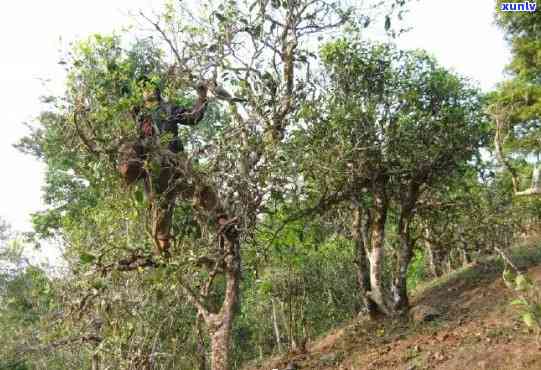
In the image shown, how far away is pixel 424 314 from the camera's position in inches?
384

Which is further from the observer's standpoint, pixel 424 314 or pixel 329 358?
pixel 424 314

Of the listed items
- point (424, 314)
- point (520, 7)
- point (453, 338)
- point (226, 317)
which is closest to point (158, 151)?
point (226, 317)

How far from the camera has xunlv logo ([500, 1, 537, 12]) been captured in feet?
47.1

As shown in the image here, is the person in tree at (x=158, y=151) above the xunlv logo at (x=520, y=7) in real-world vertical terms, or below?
below

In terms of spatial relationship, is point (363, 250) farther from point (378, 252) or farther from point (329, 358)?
point (329, 358)

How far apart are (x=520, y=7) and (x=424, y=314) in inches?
409

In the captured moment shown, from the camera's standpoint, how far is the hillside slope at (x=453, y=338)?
251 inches

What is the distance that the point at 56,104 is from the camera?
553cm

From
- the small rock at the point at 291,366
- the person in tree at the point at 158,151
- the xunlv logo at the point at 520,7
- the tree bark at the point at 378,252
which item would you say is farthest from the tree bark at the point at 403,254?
the xunlv logo at the point at 520,7

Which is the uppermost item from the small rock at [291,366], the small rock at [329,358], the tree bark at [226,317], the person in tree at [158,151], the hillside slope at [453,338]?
the person in tree at [158,151]

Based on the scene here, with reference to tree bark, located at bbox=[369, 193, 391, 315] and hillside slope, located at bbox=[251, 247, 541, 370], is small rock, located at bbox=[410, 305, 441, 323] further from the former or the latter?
tree bark, located at bbox=[369, 193, 391, 315]

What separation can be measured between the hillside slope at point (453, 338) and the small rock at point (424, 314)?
14 centimetres

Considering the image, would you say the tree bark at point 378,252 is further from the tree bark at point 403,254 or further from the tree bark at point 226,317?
the tree bark at point 226,317

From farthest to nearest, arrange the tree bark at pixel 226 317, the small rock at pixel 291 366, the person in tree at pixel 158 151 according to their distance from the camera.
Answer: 1. the small rock at pixel 291 366
2. the tree bark at pixel 226 317
3. the person in tree at pixel 158 151
